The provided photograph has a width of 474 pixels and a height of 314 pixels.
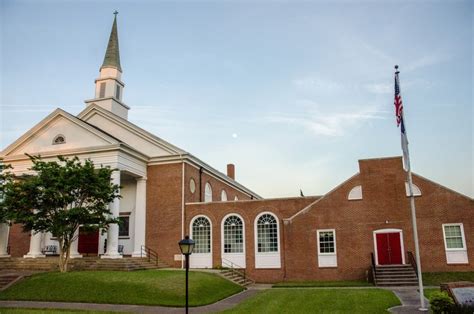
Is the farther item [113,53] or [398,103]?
[113,53]

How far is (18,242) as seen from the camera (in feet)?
96.1

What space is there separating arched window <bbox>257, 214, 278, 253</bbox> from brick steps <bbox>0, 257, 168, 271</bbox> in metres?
7.03

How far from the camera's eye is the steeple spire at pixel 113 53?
32.4m

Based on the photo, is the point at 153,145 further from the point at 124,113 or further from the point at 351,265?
the point at 351,265

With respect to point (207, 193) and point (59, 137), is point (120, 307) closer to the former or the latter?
point (59, 137)

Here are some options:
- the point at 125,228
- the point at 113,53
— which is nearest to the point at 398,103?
the point at 125,228

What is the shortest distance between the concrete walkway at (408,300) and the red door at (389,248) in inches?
144

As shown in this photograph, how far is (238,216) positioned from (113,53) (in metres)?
17.2

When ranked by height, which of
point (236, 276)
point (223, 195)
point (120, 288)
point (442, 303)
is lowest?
point (236, 276)

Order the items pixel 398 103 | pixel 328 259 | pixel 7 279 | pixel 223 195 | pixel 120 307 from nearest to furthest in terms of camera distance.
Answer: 1. pixel 120 307
2. pixel 398 103
3. pixel 7 279
4. pixel 328 259
5. pixel 223 195

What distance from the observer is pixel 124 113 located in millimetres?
33094

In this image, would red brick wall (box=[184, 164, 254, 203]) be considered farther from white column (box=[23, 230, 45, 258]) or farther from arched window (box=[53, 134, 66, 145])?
white column (box=[23, 230, 45, 258])

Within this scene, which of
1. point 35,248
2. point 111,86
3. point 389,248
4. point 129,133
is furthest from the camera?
point 111,86

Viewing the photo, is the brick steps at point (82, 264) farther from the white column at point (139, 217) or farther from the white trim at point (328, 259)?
the white trim at point (328, 259)
